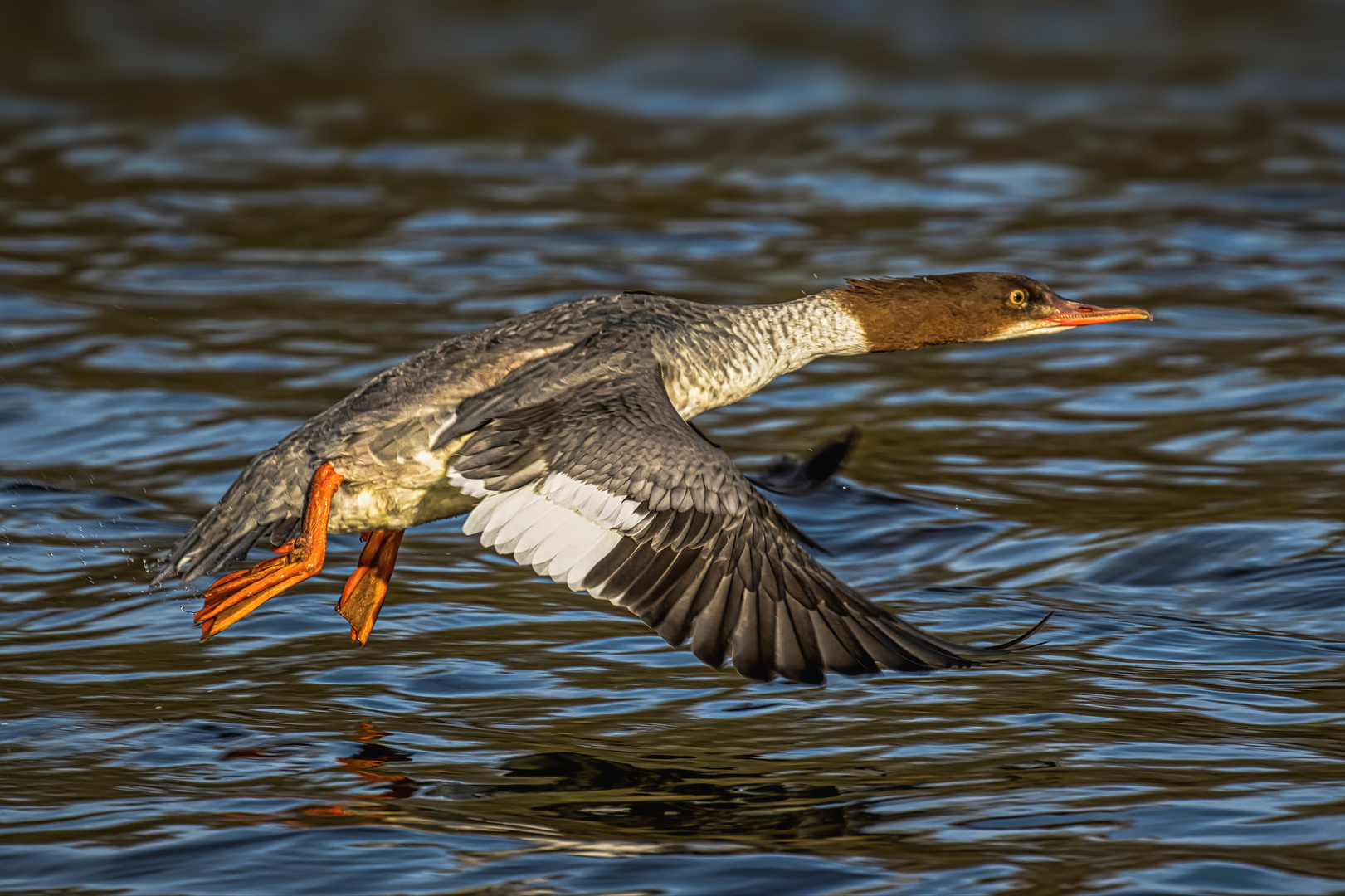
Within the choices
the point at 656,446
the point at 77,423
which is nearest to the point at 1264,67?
the point at 77,423

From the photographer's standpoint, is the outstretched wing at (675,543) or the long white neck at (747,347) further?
the long white neck at (747,347)

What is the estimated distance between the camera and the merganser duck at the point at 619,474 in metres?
4.69

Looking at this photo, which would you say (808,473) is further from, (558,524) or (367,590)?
(558,524)

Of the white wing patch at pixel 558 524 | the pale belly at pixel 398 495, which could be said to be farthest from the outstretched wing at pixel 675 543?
the pale belly at pixel 398 495

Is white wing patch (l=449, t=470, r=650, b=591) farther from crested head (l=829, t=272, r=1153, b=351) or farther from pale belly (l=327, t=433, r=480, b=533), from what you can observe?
crested head (l=829, t=272, r=1153, b=351)

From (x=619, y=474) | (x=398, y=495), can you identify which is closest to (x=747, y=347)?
(x=619, y=474)

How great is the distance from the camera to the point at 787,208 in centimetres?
1245

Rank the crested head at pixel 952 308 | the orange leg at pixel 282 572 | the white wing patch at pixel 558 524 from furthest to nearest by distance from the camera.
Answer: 1. the crested head at pixel 952 308
2. the orange leg at pixel 282 572
3. the white wing patch at pixel 558 524

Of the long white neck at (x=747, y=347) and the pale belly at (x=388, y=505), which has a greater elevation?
the long white neck at (x=747, y=347)

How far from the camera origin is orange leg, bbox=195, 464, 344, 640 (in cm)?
542

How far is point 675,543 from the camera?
4.81 m

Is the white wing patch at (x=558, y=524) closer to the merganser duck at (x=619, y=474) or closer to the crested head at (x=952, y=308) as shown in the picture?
the merganser duck at (x=619, y=474)

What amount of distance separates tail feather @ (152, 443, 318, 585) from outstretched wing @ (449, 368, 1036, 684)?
68 cm

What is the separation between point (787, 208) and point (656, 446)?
7.75 metres
